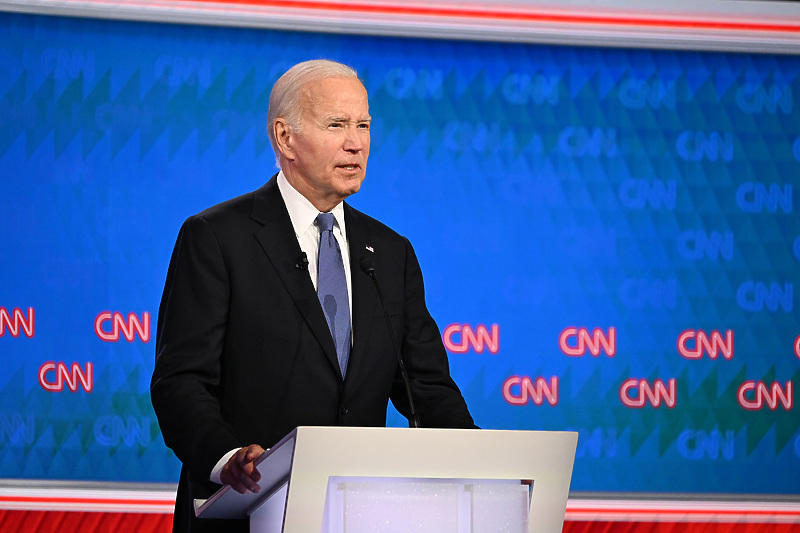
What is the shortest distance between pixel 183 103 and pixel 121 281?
0.61 metres

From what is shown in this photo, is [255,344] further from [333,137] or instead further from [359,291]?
[333,137]

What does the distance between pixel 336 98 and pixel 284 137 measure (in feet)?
0.50

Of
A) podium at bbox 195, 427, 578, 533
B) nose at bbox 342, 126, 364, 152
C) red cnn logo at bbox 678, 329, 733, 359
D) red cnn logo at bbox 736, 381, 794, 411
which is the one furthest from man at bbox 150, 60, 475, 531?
red cnn logo at bbox 736, 381, 794, 411

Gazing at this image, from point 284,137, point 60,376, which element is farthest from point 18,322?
point 284,137

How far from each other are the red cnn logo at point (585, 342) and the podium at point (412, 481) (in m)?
1.71

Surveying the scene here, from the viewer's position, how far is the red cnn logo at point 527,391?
322 cm

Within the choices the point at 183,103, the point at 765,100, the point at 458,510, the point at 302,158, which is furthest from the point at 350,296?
the point at 765,100

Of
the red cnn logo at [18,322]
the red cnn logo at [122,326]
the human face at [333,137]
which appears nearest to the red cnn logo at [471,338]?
the red cnn logo at [122,326]

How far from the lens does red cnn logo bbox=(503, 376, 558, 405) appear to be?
10.6 feet

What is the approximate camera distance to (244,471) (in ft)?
4.79

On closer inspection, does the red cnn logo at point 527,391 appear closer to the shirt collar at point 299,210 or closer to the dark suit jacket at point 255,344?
the dark suit jacket at point 255,344

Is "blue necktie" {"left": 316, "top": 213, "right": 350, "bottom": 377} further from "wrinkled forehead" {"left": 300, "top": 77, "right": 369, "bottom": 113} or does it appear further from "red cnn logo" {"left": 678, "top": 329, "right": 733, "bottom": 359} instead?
"red cnn logo" {"left": 678, "top": 329, "right": 733, "bottom": 359}

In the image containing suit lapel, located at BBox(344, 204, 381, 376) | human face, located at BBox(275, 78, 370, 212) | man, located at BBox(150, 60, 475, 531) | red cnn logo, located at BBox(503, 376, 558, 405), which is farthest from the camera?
red cnn logo, located at BBox(503, 376, 558, 405)

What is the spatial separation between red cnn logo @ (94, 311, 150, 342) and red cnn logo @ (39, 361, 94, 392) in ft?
0.42
